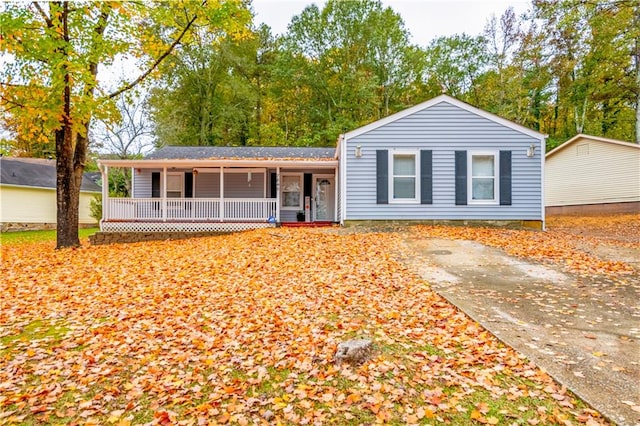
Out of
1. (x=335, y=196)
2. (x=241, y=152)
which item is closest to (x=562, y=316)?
(x=335, y=196)

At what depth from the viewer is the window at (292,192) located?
1492 centimetres

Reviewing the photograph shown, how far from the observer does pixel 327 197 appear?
14.9 m

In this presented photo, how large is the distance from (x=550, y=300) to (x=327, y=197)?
10665 millimetres

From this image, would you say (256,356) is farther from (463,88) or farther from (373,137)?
(463,88)

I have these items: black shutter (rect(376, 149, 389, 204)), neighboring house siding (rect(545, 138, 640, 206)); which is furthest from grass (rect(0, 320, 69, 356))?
neighboring house siding (rect(545, 138, 640, 206))

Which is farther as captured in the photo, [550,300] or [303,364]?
[550,300]

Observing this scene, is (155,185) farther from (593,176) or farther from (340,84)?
(593,176)

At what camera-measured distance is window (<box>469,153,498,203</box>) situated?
1191 cm

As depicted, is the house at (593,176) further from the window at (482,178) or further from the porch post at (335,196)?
the porch post at (335,196)

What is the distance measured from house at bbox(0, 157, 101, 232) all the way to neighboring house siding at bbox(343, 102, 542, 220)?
17702 millimetres

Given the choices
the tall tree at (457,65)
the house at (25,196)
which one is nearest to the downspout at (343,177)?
the house at (25,196)

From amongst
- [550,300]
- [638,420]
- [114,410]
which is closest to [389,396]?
[638,420]

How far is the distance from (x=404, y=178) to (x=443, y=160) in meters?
1.39

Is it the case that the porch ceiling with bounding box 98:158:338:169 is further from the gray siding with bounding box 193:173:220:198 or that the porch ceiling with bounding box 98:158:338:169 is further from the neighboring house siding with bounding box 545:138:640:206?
the neighboring house siding with bounding box 545:138:640:206
